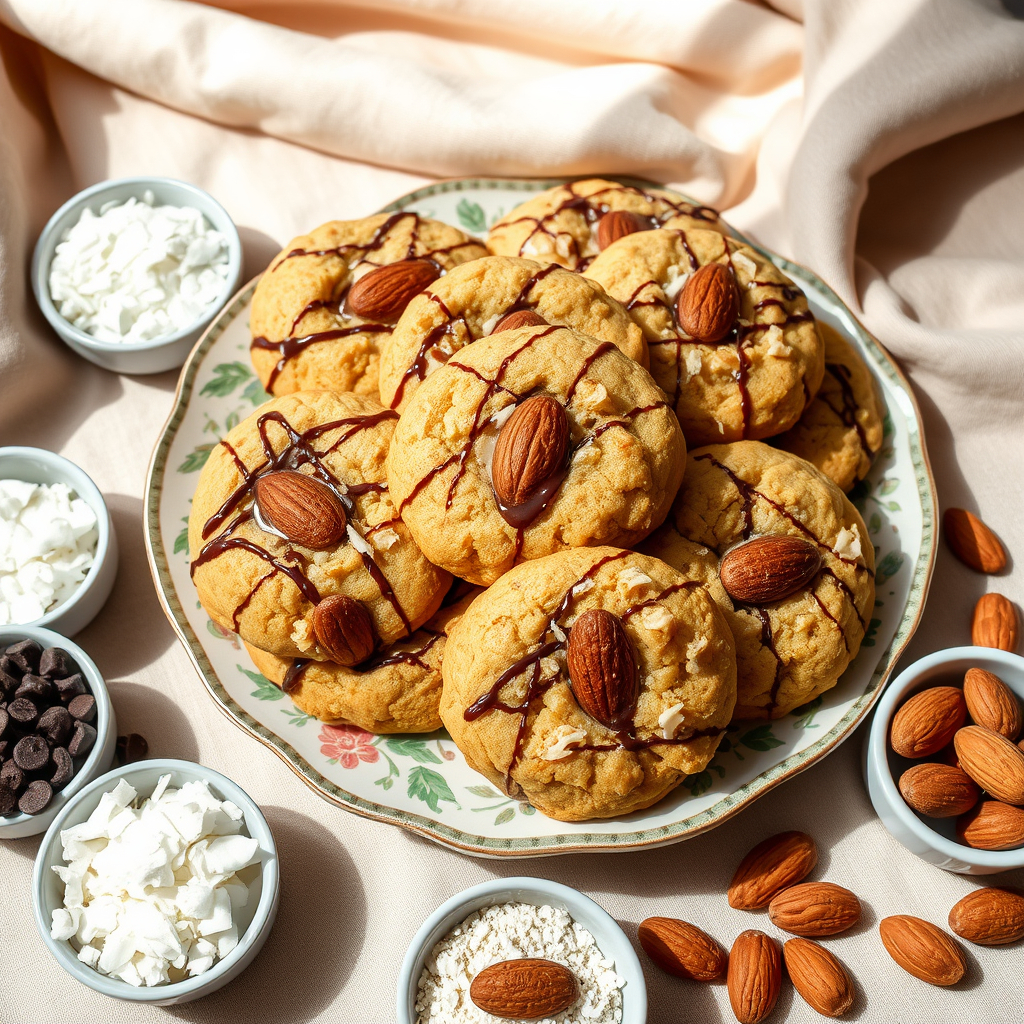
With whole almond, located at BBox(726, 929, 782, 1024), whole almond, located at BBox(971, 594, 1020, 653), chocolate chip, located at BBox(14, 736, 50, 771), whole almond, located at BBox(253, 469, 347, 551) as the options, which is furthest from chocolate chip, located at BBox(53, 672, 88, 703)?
whole almond, located at BBox(971, 594, 1020, 653)

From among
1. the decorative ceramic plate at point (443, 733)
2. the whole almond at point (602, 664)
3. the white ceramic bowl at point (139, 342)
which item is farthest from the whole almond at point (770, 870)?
the white ceramic bowl at point (139, 342)

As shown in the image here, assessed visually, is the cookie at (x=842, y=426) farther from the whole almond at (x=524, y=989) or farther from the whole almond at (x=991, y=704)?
the whole almond at (x=524, y=989)

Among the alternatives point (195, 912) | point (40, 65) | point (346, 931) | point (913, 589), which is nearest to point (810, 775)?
point (913, 589)

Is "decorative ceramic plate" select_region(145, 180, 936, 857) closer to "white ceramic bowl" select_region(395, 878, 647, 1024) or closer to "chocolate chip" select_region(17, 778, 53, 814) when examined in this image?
"white ceramic bowl" select_region(395, 878, 647, 1024)

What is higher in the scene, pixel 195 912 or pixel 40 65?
pixel 40 65

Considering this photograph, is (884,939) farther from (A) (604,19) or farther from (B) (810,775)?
(A) (604,19)
